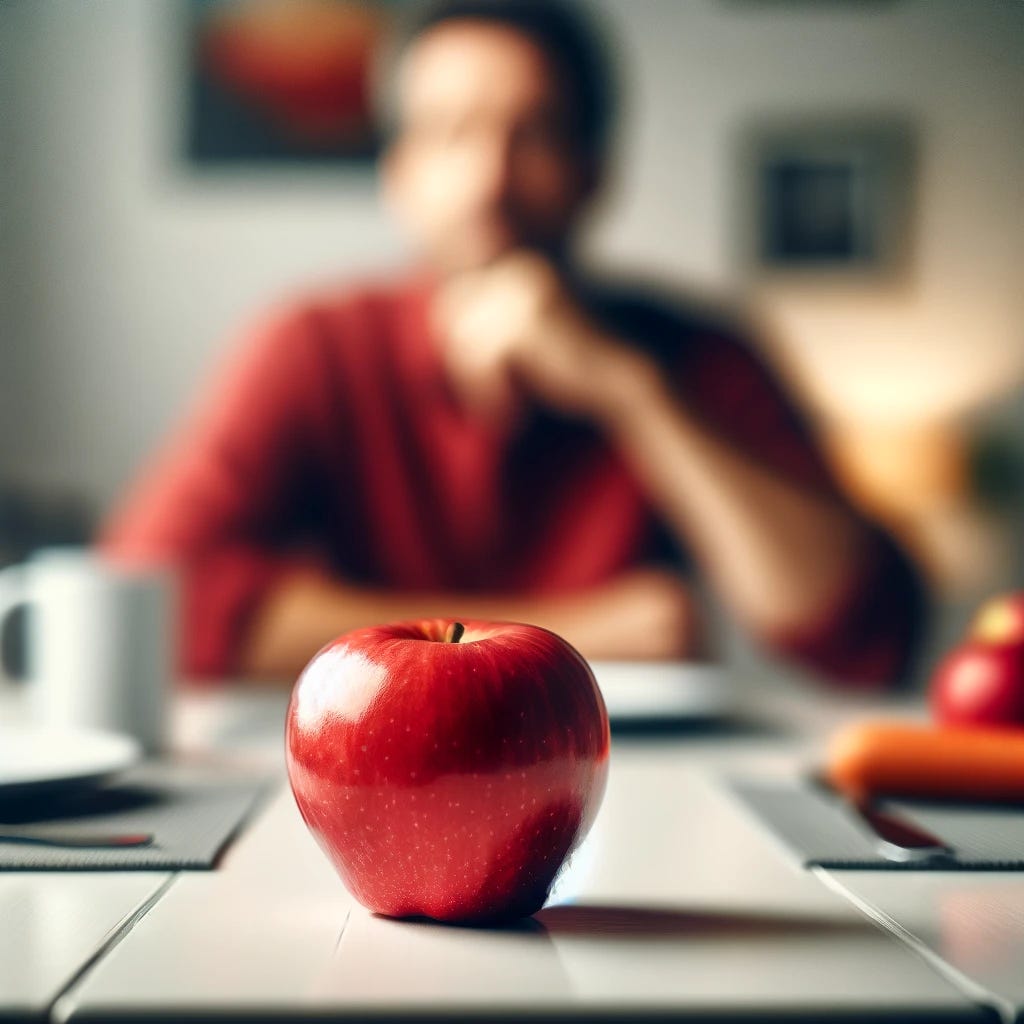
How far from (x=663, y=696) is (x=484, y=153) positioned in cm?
141

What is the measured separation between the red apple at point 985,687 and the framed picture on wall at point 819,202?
1.39 meters

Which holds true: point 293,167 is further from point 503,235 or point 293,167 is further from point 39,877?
point 39,877

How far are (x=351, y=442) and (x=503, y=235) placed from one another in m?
0.48

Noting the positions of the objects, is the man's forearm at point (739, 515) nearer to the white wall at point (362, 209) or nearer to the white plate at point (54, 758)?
the white wall at point (362, 209)

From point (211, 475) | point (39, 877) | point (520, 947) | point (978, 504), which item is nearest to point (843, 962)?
point (520, 947)

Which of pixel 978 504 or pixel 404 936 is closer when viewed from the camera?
pixel 404 936

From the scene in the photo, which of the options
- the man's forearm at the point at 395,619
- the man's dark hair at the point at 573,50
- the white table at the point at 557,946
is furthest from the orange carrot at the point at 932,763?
the man's dark hair at the point at 573,50

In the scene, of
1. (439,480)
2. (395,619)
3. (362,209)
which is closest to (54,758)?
(395,619)

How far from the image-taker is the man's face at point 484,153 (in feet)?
7.18

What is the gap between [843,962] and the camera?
43 cm

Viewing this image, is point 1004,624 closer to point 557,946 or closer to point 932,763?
point 932,763

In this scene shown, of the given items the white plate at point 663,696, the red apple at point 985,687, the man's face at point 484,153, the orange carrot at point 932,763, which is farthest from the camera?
the man's face at point 484,153

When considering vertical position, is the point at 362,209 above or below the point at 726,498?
above

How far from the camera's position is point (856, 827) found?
0.67 metres
